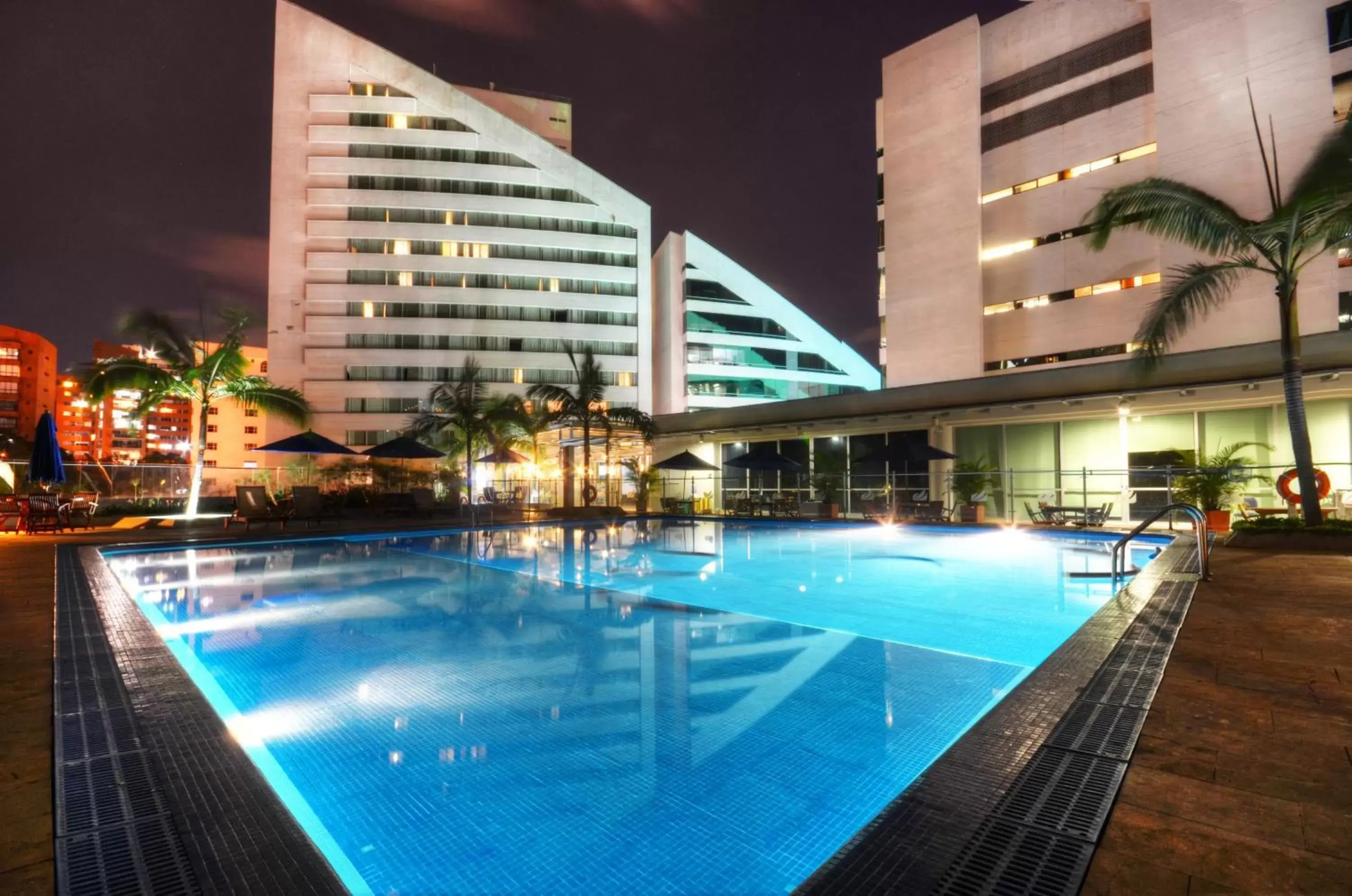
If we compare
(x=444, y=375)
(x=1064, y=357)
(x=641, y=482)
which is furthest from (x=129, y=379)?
(x=1064, y=357)

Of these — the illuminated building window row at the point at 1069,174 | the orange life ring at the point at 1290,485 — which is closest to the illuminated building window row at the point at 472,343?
the illuminated building window row at the point at 1069,174

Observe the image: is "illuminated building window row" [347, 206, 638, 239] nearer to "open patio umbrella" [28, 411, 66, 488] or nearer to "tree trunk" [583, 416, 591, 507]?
"tree trunk" [583, 416, 591, 507]

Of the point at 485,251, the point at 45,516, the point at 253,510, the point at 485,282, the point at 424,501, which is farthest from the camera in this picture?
the point at 485,251

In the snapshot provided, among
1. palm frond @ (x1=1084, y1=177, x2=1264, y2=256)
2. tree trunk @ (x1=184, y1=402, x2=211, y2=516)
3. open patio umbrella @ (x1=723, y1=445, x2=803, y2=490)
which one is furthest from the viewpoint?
open patio umbrella @ (x1=723, y1=445, x2=803, y2=490)

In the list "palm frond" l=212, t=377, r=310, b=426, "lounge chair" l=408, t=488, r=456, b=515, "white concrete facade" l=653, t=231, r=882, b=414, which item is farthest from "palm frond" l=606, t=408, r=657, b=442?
"white concrete facade" l=653, t=231, r=882, b=414

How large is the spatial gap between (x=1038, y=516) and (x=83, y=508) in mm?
24583

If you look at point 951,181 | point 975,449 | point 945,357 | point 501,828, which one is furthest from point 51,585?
point 951,181

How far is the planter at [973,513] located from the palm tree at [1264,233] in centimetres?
590

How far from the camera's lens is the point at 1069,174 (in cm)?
2114

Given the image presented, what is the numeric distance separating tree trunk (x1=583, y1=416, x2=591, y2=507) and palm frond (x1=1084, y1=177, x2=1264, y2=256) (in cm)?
1412

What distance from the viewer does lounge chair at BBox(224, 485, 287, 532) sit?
1496 cm

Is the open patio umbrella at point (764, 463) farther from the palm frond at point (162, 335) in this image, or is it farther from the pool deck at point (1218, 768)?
the palm frond at point (162, 335)

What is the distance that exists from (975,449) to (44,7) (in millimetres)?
43371

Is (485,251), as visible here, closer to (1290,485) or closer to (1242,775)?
(1290,485)
